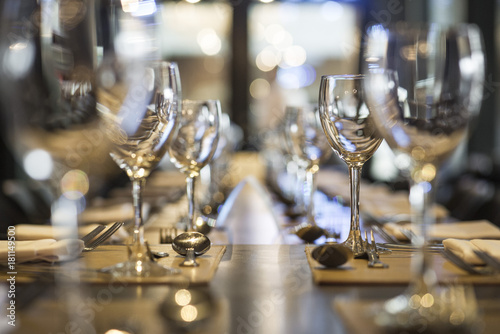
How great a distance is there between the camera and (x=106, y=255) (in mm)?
881

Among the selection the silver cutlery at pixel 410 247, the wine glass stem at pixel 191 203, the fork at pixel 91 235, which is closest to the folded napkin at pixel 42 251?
the fork at pixel 91 235

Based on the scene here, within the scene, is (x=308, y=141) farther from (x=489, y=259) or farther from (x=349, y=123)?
(x=489, y=259)

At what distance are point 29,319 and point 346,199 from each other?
5.04ft

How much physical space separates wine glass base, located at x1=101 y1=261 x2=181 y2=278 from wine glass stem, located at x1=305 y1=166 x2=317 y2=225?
1.82 ft

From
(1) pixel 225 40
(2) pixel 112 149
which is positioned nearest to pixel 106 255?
(2) pixel 112 149

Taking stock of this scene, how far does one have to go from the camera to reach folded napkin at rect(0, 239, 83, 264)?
2.67ft

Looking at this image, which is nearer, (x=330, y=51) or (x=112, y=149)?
(x=112, y=149)

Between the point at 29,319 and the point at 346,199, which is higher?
the point at 29,319

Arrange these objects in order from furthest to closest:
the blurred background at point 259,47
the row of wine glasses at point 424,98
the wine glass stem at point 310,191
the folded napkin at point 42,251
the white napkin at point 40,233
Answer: the blurred background at point 259,47
the wine glass stem at point 310,191
the white napkin at point 40,233
the folded napkin at point 42,251
the row of wine glasses at point 424,98

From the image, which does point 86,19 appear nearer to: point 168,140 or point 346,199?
point 168,140

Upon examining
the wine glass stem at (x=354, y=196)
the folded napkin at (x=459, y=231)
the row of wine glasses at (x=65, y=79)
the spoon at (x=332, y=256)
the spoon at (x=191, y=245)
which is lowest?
the folded napkin at (x=459, y=231)

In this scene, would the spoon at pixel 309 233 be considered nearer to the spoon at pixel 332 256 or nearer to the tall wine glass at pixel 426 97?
the spoon at pixel 332 256

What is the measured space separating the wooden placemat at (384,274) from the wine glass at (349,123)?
12 centimetres

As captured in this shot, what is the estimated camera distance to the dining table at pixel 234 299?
21.0 inches
